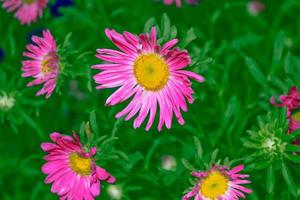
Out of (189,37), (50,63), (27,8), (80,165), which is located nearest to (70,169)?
(80,165)

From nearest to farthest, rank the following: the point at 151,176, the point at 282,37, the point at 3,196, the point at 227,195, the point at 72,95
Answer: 1. the point at 227,195
2. the point at 151,176
3. the point at 282,37
4. the point at 3,196
5. the point at 72,95

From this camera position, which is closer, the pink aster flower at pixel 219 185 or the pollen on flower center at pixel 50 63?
the pink aster flower at pixel 219 185

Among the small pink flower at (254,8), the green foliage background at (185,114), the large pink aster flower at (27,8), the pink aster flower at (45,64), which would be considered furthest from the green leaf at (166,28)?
the small pink flower at (254,8)

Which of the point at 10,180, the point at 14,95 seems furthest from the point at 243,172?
the point at 10,180

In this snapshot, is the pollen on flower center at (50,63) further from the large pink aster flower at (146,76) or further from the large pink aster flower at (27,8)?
the large pink aster flower at (27,8)

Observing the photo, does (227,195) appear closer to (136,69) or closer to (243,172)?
(243,172)

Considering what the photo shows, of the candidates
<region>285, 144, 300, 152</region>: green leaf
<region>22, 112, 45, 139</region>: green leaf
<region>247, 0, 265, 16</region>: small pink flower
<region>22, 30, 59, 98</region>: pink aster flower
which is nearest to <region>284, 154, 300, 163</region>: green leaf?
<region>285, 144, 300, 152</region>: green leaf
